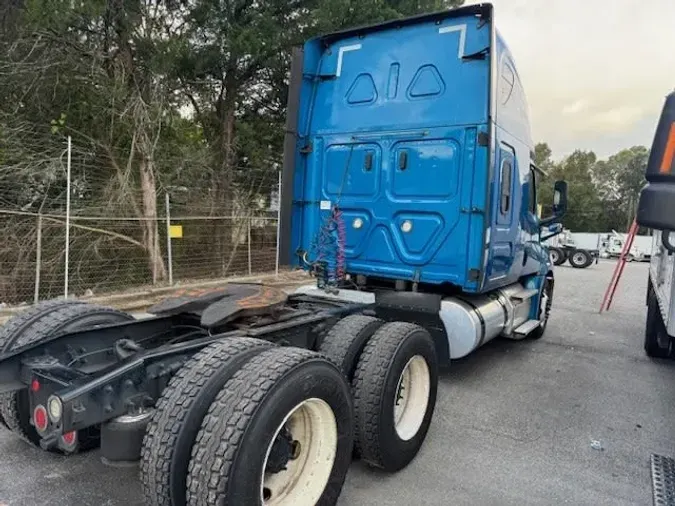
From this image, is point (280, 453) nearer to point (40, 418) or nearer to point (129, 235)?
point (40, 418)

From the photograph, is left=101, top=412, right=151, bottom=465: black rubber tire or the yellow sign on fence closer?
left=101, top=412, right=151, bottom=465: black rubber tire

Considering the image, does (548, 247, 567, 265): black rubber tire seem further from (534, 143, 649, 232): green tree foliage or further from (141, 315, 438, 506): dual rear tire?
(534, 143, 649, 232): green tree foliage

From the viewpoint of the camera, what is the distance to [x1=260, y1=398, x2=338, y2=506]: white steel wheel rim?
2.41m

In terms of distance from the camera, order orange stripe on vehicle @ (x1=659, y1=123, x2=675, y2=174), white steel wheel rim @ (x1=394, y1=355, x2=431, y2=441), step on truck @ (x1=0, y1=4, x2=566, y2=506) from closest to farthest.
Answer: orange stripe on vehicle @ (x1=659, y1=123, x2=675, y2=174) → step on truck @ (x1=0, y1=4, x2=566, y2=506) → white steel wheel rim @ (x1=394, y1=355, x2=431, y2=441)

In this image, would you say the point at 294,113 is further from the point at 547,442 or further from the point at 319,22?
the point at 319,22

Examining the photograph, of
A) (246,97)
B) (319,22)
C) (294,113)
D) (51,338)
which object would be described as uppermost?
(319,22)

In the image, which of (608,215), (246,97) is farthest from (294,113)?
(608,215)

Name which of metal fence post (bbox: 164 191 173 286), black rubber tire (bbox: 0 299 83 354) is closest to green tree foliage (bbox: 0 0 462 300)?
metal fence post (bbox: 164 191 173 286)

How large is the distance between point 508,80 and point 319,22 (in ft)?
18.7

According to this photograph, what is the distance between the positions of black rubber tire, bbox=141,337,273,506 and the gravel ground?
2.92 ft

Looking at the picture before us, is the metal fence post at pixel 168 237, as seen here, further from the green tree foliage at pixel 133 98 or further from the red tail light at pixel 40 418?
the red tail light at pixel 40 418

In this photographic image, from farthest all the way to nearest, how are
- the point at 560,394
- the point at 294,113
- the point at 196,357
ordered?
the point at 294,113 < the point at 560,394 < the point at 196,357

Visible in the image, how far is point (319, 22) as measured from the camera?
31.2 ft

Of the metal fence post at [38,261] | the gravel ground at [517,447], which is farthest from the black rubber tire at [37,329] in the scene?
the metal fence post at [38,261]
